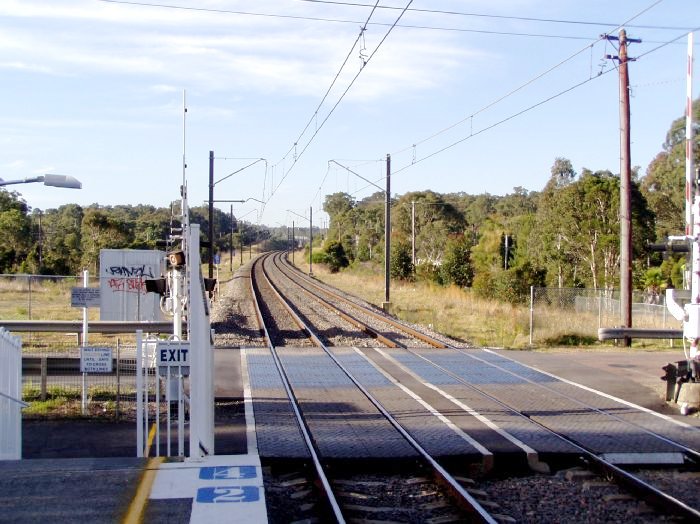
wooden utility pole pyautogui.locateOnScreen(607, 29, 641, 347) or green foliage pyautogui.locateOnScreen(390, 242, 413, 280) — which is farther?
green foliage pyautogui.locateOnScreen(390, 242, 413, 280)

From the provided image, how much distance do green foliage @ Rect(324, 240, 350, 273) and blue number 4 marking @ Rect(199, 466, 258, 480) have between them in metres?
82.4

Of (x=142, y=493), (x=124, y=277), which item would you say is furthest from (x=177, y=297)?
(x=124, y=277)

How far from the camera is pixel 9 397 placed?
9398mm

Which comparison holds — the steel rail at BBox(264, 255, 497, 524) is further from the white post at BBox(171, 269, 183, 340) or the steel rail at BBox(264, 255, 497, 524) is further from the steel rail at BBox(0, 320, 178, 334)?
the steel rail at BBox(0, 320, 178, 334)

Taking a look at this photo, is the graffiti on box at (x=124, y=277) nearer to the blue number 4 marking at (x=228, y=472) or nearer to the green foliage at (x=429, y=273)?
the blue number 4 marking at (x=228, y=472)

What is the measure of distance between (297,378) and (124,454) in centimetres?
604

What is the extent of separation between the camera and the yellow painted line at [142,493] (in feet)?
21.6

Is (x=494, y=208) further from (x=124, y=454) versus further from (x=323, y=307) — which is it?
(x=124, y=454)

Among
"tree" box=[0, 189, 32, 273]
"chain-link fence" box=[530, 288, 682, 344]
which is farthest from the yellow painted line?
"tree" box=[0, 189, 32, 273]

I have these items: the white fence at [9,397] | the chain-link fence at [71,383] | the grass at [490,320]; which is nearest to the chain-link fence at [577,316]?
the grass at [490,320]

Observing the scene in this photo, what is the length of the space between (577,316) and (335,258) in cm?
6656

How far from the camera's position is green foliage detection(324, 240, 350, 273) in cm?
9181

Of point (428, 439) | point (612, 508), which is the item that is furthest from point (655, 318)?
point (612, 508)

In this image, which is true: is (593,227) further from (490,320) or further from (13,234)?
(13,234)
